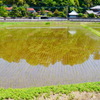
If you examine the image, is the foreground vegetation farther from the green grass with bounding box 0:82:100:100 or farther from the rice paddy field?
the green grass with bounding box 0:82:100:100

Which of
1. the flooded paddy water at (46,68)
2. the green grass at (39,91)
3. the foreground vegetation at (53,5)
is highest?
the green grass at (39,91)

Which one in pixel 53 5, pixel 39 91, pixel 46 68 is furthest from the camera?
pixel 53 5

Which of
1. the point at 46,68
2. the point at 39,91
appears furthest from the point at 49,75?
the point at 39,91

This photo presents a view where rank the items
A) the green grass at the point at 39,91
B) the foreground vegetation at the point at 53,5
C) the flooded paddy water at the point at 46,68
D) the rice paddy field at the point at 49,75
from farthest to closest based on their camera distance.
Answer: the foreground vegetation at the point at 53,5, the flooded paddy water at the point at 46,68, the rice paddy field at the point at 49,75, the green grass at the point at 39,91

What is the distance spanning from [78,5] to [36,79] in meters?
50.7

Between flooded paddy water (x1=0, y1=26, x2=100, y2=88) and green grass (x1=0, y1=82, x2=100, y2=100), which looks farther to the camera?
flooded paddy water (x1=0, y1=26, x2=100, y2=88)

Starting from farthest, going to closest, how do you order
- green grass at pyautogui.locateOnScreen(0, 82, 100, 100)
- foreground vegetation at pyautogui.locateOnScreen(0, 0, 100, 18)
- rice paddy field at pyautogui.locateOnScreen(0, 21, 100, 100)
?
foreground vegetation at pyautogui.locateOnScreen(0, 0, 100, 18)
rice paddy field at pyautogui.locateOnScreen(0, 21, 100, 100)
green grass at pyautogui.locateOnScreen(0, 82, 100, 100)

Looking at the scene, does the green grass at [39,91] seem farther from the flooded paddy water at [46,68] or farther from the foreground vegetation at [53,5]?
the foreground vegetation at [53,5]

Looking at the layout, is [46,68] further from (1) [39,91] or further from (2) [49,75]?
(1) [39,91]

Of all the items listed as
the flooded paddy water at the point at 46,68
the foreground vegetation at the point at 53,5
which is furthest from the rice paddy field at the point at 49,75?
the foreground vegetation at the point at 53,5

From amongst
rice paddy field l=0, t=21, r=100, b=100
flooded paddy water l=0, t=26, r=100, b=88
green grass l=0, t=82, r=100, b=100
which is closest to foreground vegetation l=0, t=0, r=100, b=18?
flooded paddy water l=0, t=26, r=100, b=88

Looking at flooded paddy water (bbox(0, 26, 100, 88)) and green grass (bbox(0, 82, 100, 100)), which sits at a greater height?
green grass (bbox(0, 82, 100, 100))

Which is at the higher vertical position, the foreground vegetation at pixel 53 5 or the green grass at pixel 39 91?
the green grass at pixel 39 91

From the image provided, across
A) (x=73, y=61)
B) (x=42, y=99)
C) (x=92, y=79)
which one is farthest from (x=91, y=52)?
(x=42, y=99)
